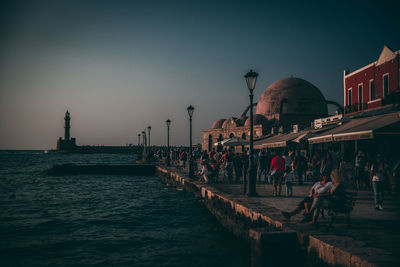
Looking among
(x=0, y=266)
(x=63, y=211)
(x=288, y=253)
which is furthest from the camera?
(x=63, y=211)

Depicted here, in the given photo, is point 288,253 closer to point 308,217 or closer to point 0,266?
point 308,217

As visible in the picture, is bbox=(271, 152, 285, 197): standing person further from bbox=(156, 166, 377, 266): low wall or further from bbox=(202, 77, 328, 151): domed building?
bbox=(202, 77, 328, 151): domed building

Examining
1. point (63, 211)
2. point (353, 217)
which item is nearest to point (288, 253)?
point (353, 217)

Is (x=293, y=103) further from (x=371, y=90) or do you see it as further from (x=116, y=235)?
(x=116, y=235)

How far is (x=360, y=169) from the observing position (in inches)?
429

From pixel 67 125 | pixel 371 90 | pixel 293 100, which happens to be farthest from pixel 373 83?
pixel 67 125

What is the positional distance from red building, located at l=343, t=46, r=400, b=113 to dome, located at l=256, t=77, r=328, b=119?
17969mm

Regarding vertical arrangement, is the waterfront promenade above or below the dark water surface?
above

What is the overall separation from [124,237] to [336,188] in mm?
5775

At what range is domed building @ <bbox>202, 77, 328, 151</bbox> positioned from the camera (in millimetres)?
40344

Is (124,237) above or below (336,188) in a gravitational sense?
below

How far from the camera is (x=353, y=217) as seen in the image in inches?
265

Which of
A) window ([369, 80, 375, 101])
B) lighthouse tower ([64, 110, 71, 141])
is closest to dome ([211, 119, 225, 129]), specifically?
window ([369, 80, 375, 101])

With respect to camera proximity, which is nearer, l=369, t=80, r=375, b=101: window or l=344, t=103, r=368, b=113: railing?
l=369, t=80, r=375, b=101: window
